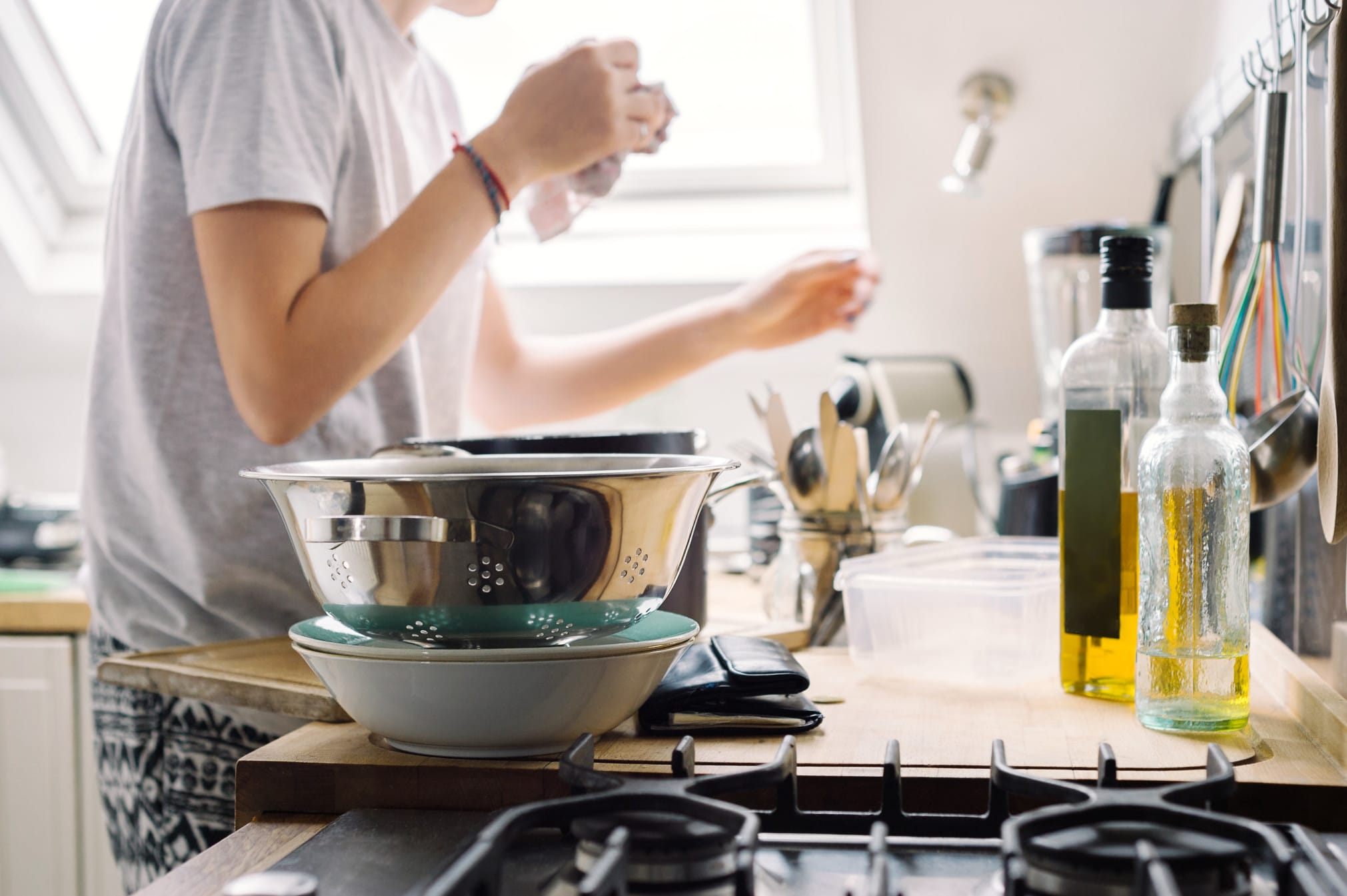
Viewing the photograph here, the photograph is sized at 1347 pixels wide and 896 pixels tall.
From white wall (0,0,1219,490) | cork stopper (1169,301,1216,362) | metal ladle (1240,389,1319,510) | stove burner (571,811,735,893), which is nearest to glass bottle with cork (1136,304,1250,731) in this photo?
cork stopper (1169,301,1216,362)

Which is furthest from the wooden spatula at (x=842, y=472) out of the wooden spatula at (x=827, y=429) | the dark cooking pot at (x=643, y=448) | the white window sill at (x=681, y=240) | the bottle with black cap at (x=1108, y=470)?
the white window sill at (x=681, y=240)

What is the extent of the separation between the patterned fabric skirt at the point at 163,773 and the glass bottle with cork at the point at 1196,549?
63cm

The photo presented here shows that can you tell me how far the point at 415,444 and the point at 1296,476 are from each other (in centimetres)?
61

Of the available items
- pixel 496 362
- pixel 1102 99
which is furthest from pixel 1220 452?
pixel 1102 99

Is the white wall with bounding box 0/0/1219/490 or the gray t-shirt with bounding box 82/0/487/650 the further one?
the white wall with bounding box 0/0/1219/490

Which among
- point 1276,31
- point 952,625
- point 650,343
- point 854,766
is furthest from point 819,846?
point 650,343

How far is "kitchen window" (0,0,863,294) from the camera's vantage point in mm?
2129

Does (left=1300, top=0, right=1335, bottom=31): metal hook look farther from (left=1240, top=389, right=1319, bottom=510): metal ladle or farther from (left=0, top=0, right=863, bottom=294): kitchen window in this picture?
(left=0, top=0, right=863, bottom=294): kitchen window

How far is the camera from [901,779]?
1.97 feet

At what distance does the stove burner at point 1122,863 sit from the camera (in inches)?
16.8

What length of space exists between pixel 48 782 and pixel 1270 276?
1712mm

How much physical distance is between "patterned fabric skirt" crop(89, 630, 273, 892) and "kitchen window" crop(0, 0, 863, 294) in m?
1.27

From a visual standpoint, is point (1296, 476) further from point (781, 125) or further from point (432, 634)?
point (781, 125)

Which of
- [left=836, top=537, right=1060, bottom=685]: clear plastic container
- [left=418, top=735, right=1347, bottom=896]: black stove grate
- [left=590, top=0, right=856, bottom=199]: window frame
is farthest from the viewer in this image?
[left=590, top=0, right=856, bottom=199]: window frame
